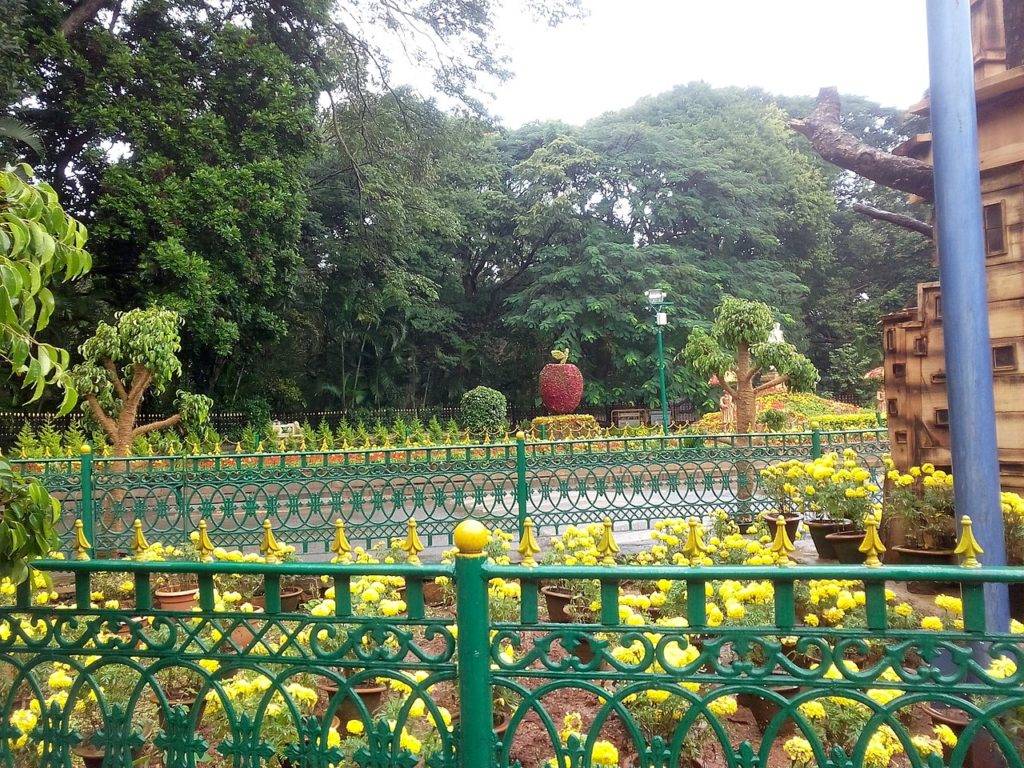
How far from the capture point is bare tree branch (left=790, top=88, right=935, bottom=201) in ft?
15.2

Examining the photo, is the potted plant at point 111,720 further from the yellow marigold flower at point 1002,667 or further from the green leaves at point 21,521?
the yellow marigold flower at point 1002,667

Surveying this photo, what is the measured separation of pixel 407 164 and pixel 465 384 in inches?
431

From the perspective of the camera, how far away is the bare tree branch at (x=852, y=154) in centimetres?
463

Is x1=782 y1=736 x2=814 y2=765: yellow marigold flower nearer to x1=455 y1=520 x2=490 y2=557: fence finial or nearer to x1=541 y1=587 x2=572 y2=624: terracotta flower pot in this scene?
x1=455 y1=520 x2=490 y2=557: fence finial

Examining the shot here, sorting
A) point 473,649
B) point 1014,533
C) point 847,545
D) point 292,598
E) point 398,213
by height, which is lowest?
point 292,598

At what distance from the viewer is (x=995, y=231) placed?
4.71m

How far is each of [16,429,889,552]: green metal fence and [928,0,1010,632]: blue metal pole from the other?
188 inches

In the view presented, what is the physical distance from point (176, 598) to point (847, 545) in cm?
509

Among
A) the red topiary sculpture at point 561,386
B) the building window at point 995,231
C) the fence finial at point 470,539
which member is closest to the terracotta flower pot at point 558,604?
the fence finial at point 470,539

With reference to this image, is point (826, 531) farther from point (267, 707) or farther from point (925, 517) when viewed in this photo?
point (267, 707)

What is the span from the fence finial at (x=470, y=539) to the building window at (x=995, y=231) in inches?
169

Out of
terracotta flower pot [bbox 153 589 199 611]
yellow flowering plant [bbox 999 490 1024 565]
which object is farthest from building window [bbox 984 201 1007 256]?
terracotta flower pot [bbox 153 589 199 611]

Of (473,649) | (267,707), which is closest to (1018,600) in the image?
(473,649)

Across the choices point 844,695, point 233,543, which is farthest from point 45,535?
point 233,543
